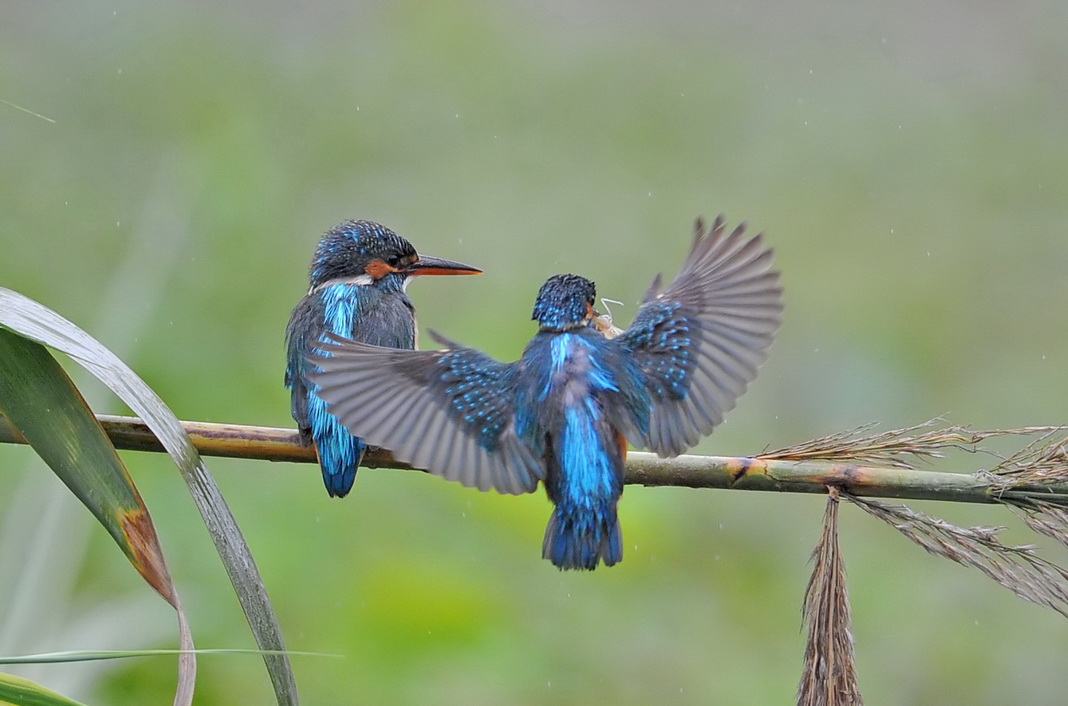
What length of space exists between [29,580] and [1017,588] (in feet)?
4.59

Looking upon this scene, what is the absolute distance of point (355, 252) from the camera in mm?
2500

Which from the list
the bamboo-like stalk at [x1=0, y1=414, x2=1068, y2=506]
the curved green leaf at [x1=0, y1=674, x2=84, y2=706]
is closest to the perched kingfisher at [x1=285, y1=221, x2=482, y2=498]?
the bamboo-like stalk at [x1=0, y1=414, x2=1068, y2=506]

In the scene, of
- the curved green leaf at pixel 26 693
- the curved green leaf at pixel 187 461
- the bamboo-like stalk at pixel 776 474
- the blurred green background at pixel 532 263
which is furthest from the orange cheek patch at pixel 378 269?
the curved green leaf at pixel 26 693

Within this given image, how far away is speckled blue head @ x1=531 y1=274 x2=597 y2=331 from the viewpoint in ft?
6.31

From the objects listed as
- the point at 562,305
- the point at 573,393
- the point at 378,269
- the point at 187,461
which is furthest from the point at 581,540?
the point at 378,269

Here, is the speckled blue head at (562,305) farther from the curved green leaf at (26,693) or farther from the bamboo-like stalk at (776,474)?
the curved green leaf at (26,693)

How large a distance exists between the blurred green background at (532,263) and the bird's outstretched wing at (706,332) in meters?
0.94

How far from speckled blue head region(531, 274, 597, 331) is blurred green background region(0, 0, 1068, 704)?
76 cm

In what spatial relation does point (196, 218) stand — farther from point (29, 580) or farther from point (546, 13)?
point (546, 13)

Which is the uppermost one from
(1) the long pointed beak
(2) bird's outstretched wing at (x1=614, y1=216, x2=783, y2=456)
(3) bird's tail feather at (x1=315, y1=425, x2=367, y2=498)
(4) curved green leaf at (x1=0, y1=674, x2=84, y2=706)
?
(1) the long pointed beak

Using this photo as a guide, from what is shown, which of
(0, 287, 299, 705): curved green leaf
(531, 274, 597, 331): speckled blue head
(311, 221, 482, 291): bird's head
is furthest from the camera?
(311, 221, 482, 291): bird's head

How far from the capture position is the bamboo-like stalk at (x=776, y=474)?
4.92ft

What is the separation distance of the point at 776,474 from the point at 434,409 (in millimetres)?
512

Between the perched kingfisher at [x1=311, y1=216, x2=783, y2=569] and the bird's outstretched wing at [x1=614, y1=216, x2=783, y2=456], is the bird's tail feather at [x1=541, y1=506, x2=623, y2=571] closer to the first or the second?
the perched kingfisher at [x1=311, y1=216, x2=783, y2=569]
